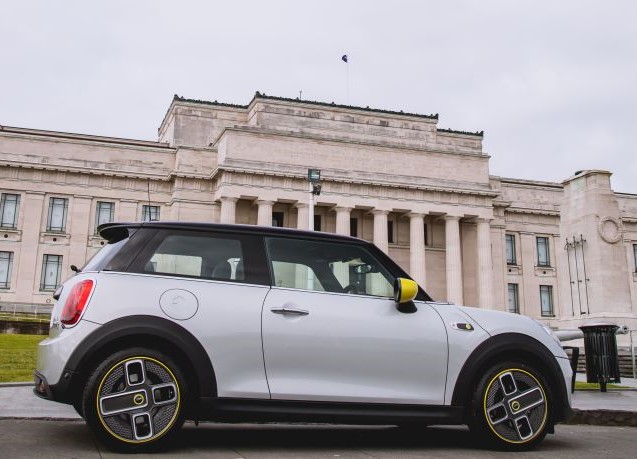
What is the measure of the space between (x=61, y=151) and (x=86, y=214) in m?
4.70

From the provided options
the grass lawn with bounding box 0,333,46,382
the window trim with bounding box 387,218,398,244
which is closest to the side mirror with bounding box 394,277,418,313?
the grass lawn with bounding box 0,333,46,382

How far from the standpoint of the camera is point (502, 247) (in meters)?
51.9

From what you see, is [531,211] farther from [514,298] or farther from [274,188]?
[274,188]

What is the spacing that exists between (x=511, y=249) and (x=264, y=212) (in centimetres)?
2219

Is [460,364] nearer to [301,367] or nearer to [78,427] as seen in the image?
[301,367]

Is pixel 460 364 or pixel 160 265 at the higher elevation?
pixel 160 265

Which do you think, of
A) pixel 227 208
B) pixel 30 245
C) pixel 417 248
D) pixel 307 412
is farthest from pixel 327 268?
pixel 30 245

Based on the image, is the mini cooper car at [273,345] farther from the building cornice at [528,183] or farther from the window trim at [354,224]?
the building cornice at [528,183]

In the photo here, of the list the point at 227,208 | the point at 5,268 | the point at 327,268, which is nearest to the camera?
the point at 327,268

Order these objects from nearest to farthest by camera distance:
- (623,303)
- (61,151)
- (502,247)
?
(623,303)
(61,151)
(502,247)

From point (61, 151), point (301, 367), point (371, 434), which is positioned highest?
point (61, 151)

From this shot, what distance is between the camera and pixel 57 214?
44.7 meters

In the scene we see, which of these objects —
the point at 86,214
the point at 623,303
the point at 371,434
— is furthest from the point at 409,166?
the point at 371,434

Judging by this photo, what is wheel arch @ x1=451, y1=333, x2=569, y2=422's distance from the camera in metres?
5.71
